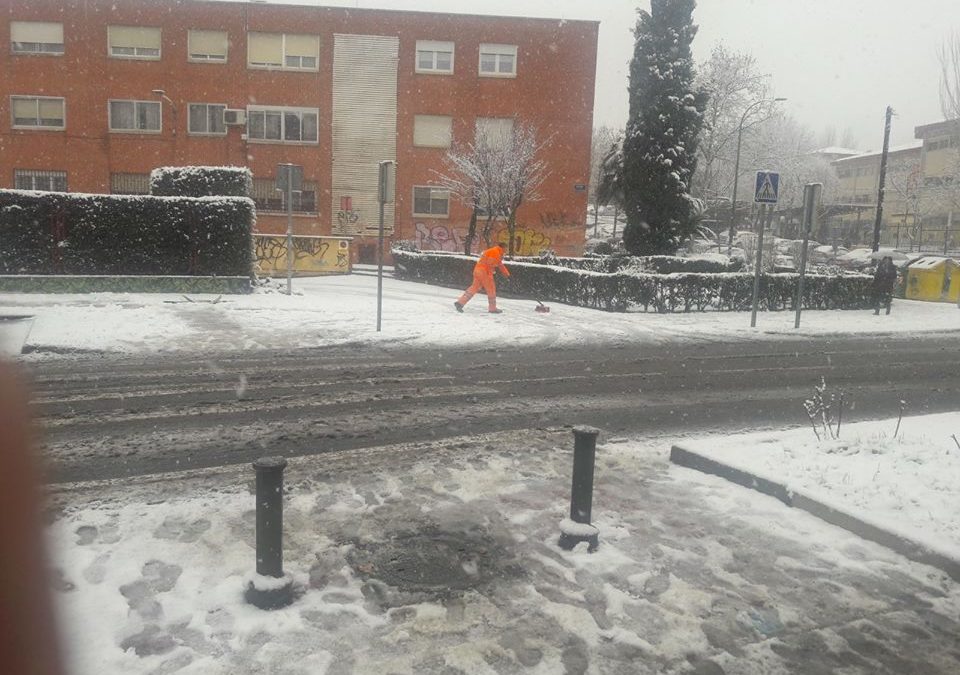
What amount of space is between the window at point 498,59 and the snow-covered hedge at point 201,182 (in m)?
19.3

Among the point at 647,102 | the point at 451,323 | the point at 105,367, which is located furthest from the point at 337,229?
the point at 105,367

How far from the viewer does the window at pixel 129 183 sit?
3347 centimetres

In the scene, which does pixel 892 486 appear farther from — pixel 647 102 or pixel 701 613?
pixel 647 102

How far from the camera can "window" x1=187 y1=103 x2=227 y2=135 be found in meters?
33.7

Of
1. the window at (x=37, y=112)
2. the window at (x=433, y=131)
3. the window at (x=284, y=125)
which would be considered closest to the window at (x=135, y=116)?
the window at (x=37, y=112)

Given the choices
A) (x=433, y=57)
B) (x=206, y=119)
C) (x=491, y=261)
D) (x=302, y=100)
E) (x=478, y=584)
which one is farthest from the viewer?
(x=433, y=57)

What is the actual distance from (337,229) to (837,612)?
32136 millimetres

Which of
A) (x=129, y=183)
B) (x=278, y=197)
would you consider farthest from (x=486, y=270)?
(x=129, y=183)

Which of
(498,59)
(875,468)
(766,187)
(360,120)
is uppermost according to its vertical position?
(498,59)

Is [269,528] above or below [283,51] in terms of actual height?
below

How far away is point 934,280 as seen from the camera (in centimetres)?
2323

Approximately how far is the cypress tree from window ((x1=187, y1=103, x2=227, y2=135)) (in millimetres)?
18983

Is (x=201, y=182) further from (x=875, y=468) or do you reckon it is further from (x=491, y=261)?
(x=875, y=468)

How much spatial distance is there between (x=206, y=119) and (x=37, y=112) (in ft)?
24.1
